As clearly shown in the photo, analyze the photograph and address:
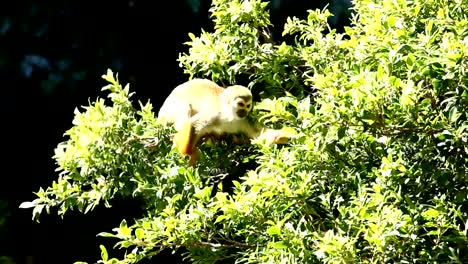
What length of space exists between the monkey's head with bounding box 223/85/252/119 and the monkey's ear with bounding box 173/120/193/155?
12 cm

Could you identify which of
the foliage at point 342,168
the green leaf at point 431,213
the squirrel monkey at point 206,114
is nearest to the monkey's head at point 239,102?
the squirrel monkey at point 206,114

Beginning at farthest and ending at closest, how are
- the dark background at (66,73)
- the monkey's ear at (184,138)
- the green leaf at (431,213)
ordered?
the dark background at (66,73), the monkey's ear at (184,138), the green leaf at (431,213)

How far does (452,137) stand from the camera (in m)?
1.52

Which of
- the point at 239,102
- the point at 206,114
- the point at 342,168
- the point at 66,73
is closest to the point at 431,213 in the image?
the point at 342,168

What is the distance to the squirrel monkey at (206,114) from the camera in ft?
6.68

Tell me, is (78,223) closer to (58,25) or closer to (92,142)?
(58,25)

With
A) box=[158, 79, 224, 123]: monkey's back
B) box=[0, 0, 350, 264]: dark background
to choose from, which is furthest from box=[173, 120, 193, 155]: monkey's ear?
box=[0, 0, 350, 264]: dark background

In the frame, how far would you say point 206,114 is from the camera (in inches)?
86.2

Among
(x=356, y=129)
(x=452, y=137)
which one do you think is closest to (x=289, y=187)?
(x=356, y=129)

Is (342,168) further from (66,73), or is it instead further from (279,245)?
(66,73)

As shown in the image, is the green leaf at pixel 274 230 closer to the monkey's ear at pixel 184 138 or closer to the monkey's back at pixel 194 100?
the monkey's ear at pixel 184 138

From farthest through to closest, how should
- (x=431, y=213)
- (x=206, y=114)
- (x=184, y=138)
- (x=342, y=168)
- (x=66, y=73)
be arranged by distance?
(x=66, y=73), (x=206, y=114), (x=184, y=138), (x=342, y=168), (x=431, y=213)

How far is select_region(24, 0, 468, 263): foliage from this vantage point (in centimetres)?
153

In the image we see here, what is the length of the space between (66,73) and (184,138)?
1310 mm
